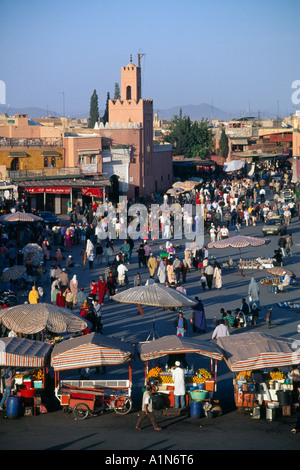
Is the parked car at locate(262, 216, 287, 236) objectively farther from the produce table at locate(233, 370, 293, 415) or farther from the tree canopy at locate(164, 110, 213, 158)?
the tree canopy at locate(164, 110, 213, 158)

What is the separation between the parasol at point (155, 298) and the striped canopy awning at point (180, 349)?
351 cm

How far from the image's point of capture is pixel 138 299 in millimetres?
18047

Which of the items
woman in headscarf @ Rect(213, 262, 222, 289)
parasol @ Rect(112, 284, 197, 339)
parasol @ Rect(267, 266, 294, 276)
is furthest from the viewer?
parasol @ Rect(267, 266, 294, 276)

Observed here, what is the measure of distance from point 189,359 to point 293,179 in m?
40.2

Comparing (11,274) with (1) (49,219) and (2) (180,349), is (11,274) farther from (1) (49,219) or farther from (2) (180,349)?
(1) (49,219)

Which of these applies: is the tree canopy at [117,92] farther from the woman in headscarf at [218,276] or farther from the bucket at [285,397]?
the bucket at [285,397]

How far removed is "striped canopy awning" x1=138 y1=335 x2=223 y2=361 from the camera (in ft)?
46.0

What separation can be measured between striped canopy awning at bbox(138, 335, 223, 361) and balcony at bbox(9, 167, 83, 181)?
29311 millimetres

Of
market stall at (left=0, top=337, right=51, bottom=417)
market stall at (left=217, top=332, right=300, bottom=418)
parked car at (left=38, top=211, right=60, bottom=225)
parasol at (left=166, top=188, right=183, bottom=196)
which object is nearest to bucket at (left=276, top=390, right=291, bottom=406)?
market stall at (left=217, top=332, right=300, bottom=418)

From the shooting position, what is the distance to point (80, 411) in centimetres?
1353

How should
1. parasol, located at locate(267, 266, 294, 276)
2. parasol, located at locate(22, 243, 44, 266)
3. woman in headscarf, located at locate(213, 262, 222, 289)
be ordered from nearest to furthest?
woman in headscarf, located at locate(213, 262, 222, 289) → parasol, located at locate(267, 266, 294, 276) → parasol, located at locate(22, 243, 44, 266)

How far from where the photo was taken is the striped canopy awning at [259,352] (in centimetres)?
1382

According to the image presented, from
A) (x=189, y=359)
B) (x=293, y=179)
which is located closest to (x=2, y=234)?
(x=189, y=359)

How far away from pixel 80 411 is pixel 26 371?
57.0 inches
